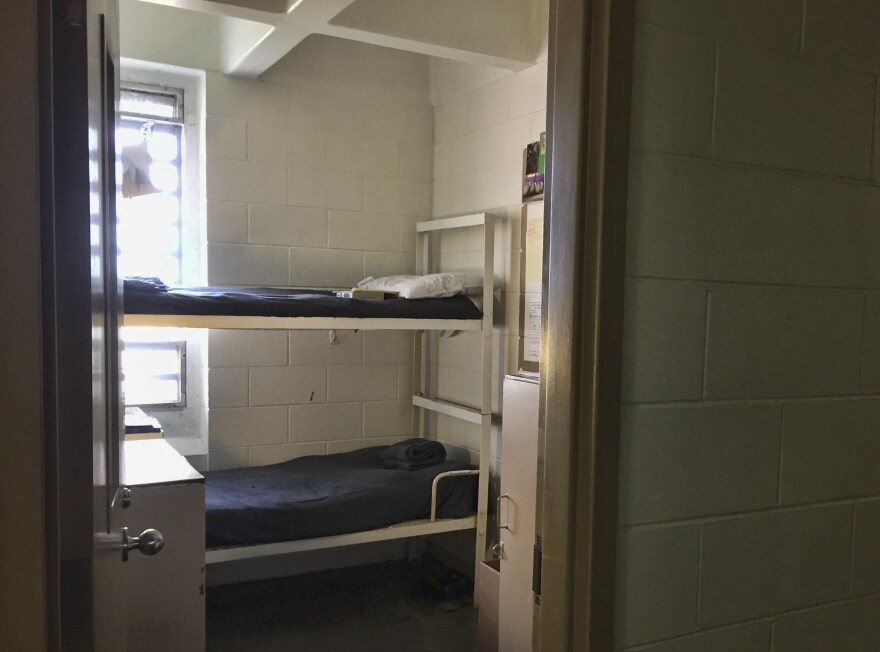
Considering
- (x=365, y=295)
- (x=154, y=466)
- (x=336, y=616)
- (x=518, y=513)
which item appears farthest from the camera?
(x=336, y=616)

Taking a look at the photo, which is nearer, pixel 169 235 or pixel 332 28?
pixel 332 28

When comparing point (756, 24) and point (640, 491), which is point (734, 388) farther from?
point (756, 24)

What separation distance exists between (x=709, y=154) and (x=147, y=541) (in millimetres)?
1039

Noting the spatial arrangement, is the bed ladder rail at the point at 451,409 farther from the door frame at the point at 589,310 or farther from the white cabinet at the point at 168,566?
the door frame at the point at 589,310

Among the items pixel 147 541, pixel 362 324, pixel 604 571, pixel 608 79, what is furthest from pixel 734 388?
pixel 362 324

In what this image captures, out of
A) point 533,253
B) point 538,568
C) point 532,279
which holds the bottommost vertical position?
point 538,568

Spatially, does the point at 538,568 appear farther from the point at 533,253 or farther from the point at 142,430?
the point at 533,253

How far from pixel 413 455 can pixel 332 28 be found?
176cm

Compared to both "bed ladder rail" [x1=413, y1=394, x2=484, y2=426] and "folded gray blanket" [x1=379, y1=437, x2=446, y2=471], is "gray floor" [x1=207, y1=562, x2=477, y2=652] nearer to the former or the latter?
"folded gray blanket" [x1=379, y1=437, x2=446, y2=471]

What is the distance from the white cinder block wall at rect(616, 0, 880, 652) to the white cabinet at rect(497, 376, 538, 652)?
966 millimetres

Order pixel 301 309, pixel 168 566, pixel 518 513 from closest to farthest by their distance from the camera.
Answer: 1. pixel 168 566
2. pixel 518 513
3. pixel 301 309

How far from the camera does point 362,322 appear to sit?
2.86 meters

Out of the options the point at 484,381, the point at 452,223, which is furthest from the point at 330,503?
the point at 452,223

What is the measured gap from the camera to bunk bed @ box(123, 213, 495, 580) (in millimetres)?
2496
